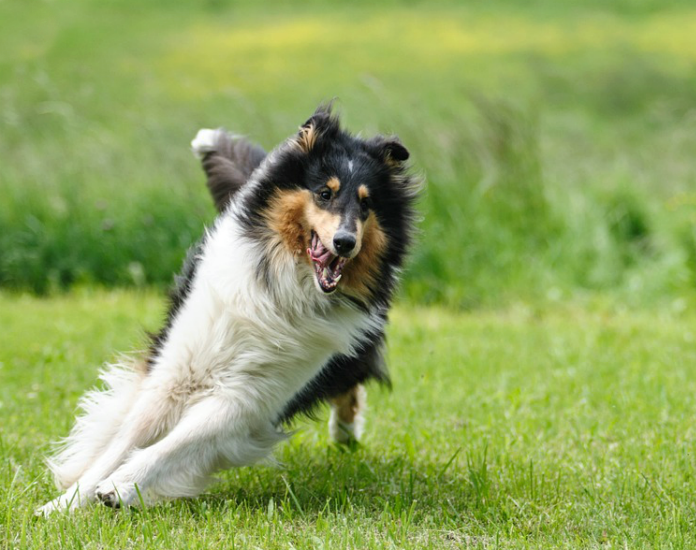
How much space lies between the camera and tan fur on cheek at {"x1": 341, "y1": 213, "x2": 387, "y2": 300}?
402 cm

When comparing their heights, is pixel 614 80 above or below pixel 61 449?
above

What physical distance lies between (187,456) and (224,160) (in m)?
1.95

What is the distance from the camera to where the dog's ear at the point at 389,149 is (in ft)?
13.9

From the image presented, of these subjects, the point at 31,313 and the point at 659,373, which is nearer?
the point at 659,373

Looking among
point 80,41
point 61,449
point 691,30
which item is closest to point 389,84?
point 80,41

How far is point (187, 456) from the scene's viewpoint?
3.86 m

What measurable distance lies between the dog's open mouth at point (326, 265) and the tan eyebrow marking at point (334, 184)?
0.21m

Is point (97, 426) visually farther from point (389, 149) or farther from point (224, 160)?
point (389, 149)

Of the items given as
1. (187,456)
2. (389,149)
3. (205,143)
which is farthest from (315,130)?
(187,456)

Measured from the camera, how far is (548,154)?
12.6 meters

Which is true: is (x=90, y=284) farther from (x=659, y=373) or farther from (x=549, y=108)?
(x=549, y=108)

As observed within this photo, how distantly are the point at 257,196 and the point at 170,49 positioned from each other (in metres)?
18.5

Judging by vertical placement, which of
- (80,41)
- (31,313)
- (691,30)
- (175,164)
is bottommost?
(31,313)

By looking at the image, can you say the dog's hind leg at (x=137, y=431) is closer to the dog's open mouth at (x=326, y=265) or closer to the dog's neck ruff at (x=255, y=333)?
the dog's neck ruff at (x=255, y=333)
